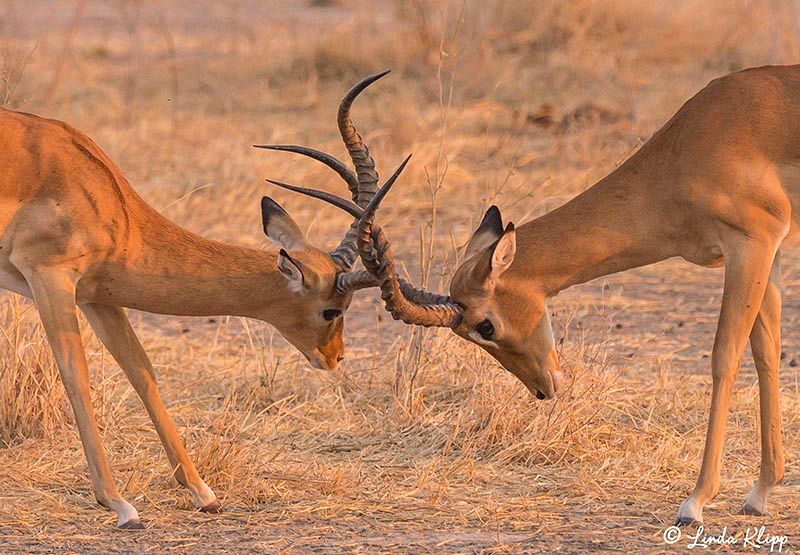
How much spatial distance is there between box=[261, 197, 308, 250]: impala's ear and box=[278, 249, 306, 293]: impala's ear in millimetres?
259

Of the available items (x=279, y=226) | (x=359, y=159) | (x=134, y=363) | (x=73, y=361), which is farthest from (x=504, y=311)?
(x=73, y=361)

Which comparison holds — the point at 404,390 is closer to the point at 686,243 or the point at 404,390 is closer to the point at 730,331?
the point at 686,243

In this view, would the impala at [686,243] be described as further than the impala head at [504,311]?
No

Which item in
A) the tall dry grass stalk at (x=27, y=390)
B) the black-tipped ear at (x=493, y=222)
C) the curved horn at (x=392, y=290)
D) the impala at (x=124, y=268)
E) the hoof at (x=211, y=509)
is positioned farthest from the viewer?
the tall dry grass stalk at (x=27, y=390)

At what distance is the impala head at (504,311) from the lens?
6.11 m

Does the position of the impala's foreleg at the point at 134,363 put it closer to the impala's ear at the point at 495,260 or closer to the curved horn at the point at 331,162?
the curved horn at the point at 331,162

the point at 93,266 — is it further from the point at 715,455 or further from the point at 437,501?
the point at 715,455

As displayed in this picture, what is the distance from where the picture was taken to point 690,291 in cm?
993

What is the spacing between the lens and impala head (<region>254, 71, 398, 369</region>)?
5.92 meters

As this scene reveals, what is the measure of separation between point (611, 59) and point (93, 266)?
10.8 metres

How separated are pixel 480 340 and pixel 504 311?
0.16 meters

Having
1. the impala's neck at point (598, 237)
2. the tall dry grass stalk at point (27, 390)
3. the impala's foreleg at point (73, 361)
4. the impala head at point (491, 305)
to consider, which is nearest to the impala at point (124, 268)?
the impala's foreleg at point (73, 361)

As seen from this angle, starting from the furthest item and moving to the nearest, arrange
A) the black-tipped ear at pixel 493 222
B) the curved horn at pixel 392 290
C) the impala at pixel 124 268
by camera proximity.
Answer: the black-tipped ear at pixel 493 222, the impala at pixel 124 268, the curved horn at pixel 392 290

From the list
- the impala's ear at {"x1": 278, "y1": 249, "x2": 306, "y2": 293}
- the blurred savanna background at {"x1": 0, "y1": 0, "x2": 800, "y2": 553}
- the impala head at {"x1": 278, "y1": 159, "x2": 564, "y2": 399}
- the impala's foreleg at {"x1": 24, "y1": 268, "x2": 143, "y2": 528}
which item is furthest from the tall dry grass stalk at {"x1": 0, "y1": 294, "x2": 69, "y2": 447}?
the impala head at {"x1": 278, "y1": 159, "x2": 564, "y2": 399}
